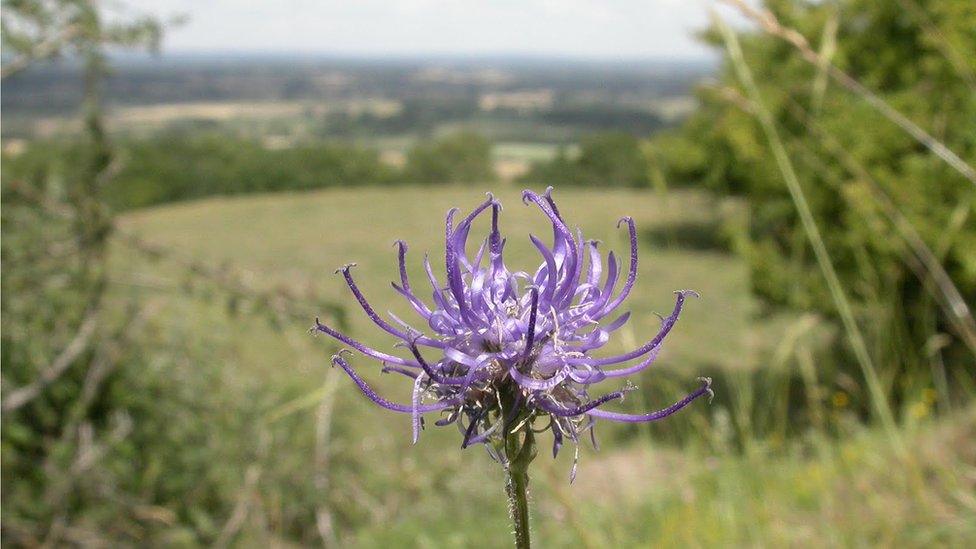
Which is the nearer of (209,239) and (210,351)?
(210,351)

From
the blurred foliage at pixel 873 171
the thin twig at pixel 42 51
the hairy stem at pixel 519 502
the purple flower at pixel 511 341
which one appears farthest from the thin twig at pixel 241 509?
the blurred foliage at pixel 873 171

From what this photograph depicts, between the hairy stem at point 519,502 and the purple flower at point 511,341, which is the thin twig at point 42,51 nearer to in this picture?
the purple flower at point 511,341

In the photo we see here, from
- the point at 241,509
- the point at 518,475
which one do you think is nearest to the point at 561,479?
the point at 241,509

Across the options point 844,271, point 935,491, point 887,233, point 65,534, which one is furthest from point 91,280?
point 844,271

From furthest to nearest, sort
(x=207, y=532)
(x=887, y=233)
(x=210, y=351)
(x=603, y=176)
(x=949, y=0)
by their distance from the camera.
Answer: (x=603, y=176)
(x=887, y=233)
(x=949, y=0)
(x=210, y=351)
(x=207, y=532)

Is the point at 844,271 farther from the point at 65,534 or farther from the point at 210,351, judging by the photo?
the point at 65,534

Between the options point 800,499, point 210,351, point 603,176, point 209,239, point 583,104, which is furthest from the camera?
point 583,104

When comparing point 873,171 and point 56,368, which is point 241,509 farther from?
point 873,171

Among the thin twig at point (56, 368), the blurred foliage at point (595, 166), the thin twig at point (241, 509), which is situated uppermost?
the blurred foliage at point (595, 166)
